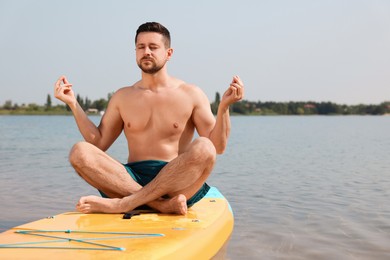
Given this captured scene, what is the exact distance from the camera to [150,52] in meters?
4.31

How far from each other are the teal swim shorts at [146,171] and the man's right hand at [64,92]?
66 centimetres

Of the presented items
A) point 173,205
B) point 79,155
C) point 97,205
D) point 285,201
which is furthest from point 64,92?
point 285,201

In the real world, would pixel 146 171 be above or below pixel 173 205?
above

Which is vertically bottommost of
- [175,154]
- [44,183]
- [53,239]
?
[44,183]

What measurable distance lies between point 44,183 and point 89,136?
4.74 m

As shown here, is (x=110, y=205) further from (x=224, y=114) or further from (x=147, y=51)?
(x=147, y=51)

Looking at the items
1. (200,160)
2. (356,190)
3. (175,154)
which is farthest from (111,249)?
(356,190)

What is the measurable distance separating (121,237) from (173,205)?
0.75 meters

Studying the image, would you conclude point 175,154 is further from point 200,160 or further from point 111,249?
point 111,249

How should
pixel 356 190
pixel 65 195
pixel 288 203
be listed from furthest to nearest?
pixel 356 190
pixel 65 195
pixel 288 203

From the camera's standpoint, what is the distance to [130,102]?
14.7ft

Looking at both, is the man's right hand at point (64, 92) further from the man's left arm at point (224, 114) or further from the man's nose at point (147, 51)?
the man's left arm at point (224, 114)

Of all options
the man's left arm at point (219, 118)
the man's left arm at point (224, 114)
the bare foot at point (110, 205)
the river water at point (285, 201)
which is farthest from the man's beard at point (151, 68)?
the river water at point (285, 201)

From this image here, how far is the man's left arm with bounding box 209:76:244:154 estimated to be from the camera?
13.3ft
